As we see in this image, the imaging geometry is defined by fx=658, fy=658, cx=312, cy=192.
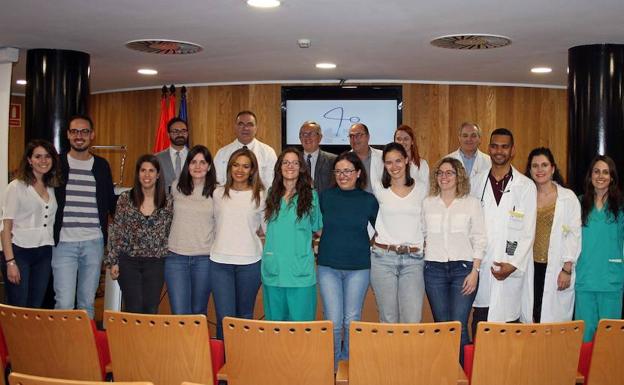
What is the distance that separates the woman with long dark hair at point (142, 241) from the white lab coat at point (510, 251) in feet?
6.82

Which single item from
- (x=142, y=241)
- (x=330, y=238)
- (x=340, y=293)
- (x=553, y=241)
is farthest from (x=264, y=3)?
(x=553, y=241)

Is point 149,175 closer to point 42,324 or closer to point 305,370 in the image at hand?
point 42,324

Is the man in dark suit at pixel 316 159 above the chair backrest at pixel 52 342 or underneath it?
above

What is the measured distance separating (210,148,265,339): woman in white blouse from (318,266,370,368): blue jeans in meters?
0.43

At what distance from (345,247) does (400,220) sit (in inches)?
14.8

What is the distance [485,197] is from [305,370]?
2.19 meters

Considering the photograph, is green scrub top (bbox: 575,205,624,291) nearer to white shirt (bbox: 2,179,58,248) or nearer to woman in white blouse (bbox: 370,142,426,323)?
woman in white blouse (bbox: 370,142,426,323)

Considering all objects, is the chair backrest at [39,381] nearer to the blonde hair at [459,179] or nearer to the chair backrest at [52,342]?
the chair backrest at [52,342]

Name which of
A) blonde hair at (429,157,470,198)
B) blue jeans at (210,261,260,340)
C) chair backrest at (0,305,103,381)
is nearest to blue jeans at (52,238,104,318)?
blue jeans at (210,261,260,340)

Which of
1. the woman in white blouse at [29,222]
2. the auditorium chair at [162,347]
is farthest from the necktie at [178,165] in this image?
the auditorium chair at [162,347]

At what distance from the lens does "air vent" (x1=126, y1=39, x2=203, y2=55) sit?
5.84 m

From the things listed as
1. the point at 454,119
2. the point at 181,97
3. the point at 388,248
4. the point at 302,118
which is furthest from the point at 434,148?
the point at 388,248

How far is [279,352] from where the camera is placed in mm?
2645

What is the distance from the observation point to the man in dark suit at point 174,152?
5.57 meters
